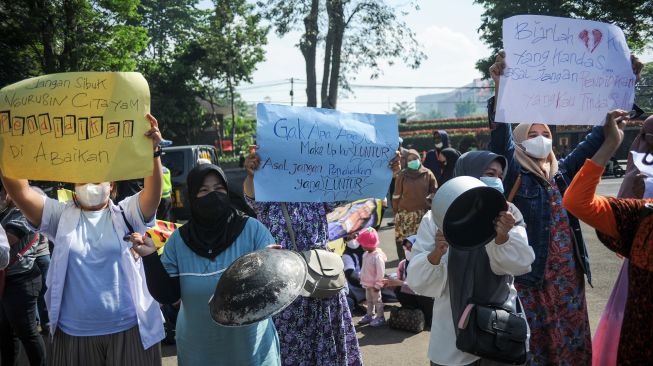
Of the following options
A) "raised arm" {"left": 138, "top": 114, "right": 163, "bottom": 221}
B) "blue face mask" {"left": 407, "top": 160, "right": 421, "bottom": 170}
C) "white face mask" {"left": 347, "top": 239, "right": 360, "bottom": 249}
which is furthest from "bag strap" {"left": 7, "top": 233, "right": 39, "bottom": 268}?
"blue face mask" {"left": 407, "top": 160, "right": 421, "bottom": 170}

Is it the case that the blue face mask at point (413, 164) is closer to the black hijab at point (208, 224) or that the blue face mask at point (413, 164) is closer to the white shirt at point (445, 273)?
the white shirt at point (445, 273)

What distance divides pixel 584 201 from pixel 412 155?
5559 mm

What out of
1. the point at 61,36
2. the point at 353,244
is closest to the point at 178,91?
the point at 61,36

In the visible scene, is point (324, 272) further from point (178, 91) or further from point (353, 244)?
point (178, 91)

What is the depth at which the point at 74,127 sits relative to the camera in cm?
290

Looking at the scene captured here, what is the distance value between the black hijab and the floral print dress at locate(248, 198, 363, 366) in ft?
3.04

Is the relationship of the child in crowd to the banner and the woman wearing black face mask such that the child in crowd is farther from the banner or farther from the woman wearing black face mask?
the woman wearing black face mask

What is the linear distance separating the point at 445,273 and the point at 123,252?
1.76 m

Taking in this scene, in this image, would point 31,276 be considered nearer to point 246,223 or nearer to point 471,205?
point 246,223

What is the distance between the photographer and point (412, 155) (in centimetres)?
830

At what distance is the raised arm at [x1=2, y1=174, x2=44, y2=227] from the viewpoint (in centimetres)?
306

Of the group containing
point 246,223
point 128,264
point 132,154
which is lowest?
point 128,264

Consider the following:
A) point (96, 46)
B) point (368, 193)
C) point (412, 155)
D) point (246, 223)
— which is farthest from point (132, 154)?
point (96, 46)

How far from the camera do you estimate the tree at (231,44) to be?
3106 cm
